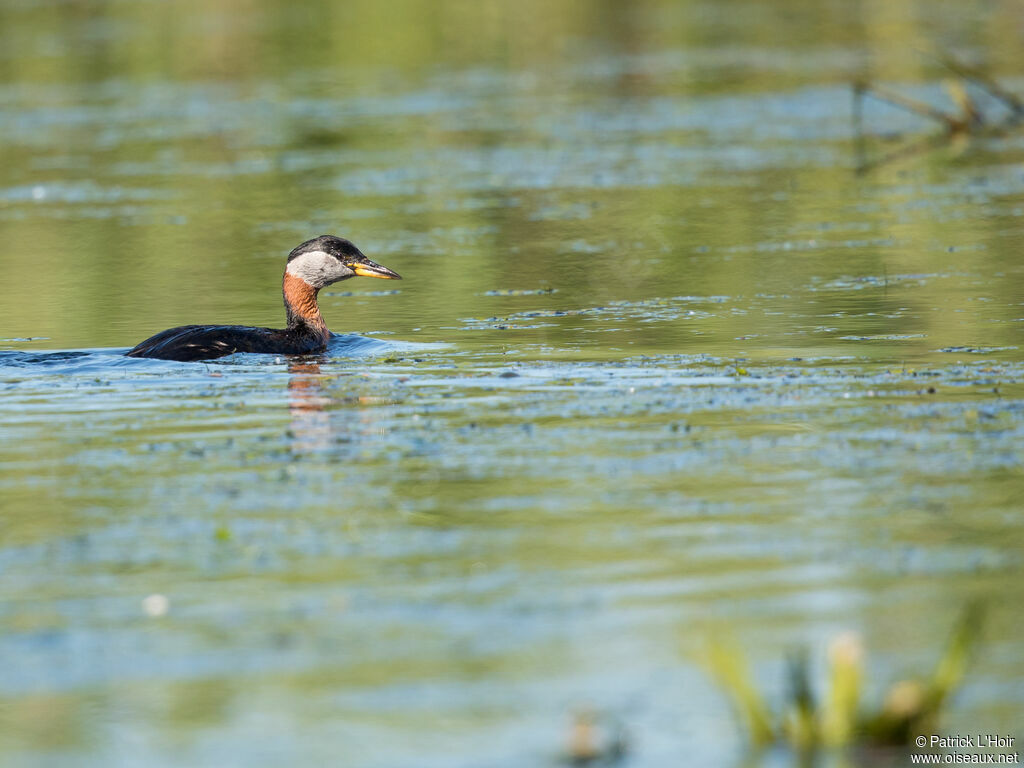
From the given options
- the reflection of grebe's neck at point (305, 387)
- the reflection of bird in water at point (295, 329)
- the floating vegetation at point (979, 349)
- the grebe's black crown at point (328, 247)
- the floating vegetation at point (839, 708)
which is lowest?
the floating vegetation at point (839, 708)

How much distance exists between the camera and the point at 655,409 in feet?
29.5

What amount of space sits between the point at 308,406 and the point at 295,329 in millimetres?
2633

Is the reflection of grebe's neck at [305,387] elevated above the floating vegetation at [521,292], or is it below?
below

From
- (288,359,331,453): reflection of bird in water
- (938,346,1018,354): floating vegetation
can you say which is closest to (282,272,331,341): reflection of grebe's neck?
(288,359,331,453): reflection of bird in water

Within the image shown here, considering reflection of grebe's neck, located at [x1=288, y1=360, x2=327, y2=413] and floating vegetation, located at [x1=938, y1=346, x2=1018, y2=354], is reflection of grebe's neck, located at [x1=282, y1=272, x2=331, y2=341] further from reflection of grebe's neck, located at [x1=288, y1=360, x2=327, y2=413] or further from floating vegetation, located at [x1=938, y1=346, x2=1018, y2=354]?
floating vegetation, located at [x1=938, y1=346, x2=1018, y2=354]

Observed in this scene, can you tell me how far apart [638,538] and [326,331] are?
5.92 m

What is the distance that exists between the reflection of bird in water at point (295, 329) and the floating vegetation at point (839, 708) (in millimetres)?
6703

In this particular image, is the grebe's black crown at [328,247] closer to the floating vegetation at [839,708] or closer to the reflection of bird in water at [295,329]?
the reflection of bird in water at [295,329]

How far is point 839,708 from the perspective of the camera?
15.0 feet

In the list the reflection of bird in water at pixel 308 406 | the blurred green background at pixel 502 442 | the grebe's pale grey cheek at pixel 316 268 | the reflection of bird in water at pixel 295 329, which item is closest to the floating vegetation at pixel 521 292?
the blurred green background at pixel 502 442

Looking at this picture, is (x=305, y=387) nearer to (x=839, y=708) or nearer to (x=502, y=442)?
(x=502, y=442)

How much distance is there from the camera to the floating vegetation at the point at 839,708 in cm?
459

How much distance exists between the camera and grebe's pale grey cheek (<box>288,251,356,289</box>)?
12555mm

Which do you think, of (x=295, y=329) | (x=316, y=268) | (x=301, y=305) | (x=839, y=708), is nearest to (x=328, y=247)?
(x=316, y=268)
